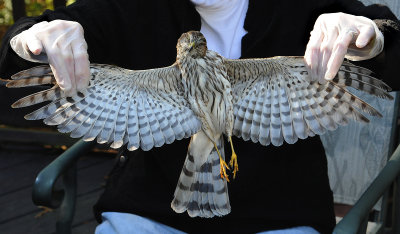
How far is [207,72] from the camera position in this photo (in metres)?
1.87

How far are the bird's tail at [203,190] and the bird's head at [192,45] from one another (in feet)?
1.01

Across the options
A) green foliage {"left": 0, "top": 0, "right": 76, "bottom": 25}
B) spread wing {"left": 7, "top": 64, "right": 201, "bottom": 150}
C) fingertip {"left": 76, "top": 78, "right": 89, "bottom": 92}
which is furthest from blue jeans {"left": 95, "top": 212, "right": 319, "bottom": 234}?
green foliage {"left": 0, "top": 0, "right": 76, "bottom": 25}

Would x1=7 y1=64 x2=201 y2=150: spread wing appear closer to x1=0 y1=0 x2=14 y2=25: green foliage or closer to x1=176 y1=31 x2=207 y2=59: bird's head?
x1=176 y1=31 x2=207 y2=59: bird's head

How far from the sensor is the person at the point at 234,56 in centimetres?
200

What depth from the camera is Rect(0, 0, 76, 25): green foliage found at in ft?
15.3

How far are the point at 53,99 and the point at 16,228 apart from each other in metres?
2.07

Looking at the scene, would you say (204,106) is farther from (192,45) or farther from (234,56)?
(234,56)

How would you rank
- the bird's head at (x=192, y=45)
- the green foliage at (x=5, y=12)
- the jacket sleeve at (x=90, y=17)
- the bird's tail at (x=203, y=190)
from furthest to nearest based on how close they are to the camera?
the green foliage at (x=5, y=12) < the jacket sleeve at (x=90, y=17) < the bird's tail at (x=203, y=190) < the bird's head at (x=192, y=45)

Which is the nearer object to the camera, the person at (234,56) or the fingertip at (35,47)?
the fingertip at (35,47)

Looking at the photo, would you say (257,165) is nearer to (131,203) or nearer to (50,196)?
(131,203)

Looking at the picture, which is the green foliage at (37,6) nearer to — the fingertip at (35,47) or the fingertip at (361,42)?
the fingertip at (35,47)

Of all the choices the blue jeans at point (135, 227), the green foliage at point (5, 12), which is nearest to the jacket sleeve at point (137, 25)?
the blue jeans at point (135, 227)

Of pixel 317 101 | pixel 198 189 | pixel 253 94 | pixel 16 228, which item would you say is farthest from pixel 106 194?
pixel 16 228

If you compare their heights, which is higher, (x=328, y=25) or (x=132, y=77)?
(x=328, y=25)
